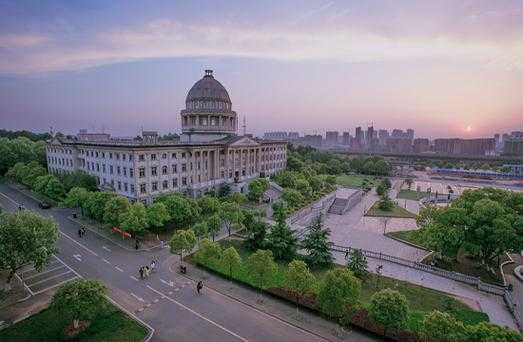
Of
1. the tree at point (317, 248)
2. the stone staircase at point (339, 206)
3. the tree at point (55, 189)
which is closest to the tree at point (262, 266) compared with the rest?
the tree at point (317, 248)

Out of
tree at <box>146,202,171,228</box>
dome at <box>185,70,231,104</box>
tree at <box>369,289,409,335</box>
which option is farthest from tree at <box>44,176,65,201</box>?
tree at <box>369,289,409,335</box>

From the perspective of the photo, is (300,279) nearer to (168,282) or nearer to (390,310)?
(390,310)

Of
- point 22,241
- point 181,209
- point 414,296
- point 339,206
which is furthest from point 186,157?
point 414,296

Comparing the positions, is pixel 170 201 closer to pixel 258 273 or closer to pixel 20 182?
pixel 258 273

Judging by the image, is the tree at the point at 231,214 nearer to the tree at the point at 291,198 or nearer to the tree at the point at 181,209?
the tree at the point at 181,209

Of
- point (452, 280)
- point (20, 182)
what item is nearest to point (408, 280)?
point (452, 280)
